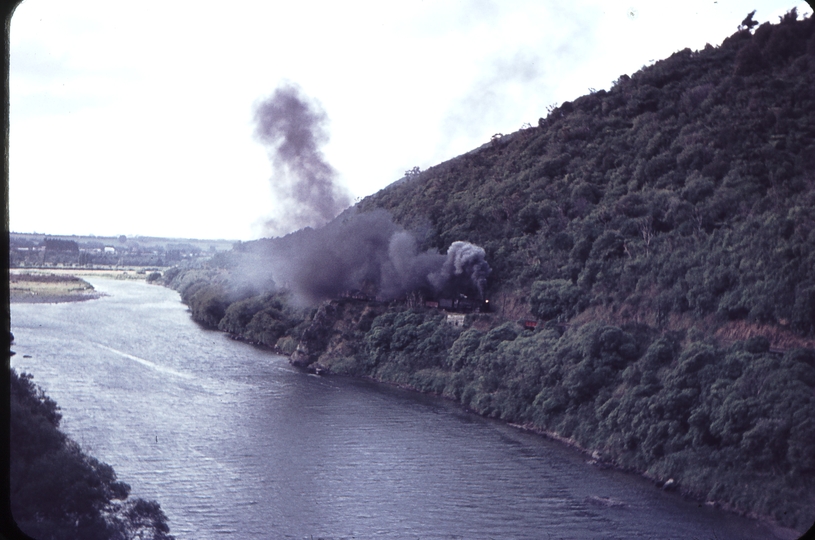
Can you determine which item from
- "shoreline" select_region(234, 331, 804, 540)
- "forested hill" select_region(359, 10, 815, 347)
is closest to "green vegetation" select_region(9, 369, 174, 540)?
"shoreline" select_region(234, 331, 804, 540)

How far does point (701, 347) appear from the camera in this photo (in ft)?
63.0

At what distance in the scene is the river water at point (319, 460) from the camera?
14961 millimetres

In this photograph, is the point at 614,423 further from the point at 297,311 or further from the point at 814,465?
the point at 297,311

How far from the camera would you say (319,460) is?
62.8ft

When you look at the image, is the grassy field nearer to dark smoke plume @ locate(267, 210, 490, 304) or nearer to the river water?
the river water

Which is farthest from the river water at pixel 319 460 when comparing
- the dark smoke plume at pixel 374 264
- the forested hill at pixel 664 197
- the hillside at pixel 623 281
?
the forested hill at pixel 664 197

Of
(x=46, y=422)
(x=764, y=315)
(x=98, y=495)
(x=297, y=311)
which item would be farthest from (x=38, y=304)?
(x=764, y=315)

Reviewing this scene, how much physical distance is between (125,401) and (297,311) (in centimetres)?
1500

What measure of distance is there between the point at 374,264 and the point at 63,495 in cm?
2339

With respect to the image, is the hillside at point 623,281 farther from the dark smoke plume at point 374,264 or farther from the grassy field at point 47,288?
the grassy field at point 47,288

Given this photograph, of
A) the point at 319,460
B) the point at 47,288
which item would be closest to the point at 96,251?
the point at 47,288

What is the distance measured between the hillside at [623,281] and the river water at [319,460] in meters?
1.20

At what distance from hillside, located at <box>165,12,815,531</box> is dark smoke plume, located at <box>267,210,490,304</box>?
0.10m

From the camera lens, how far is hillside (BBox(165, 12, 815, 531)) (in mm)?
17297
